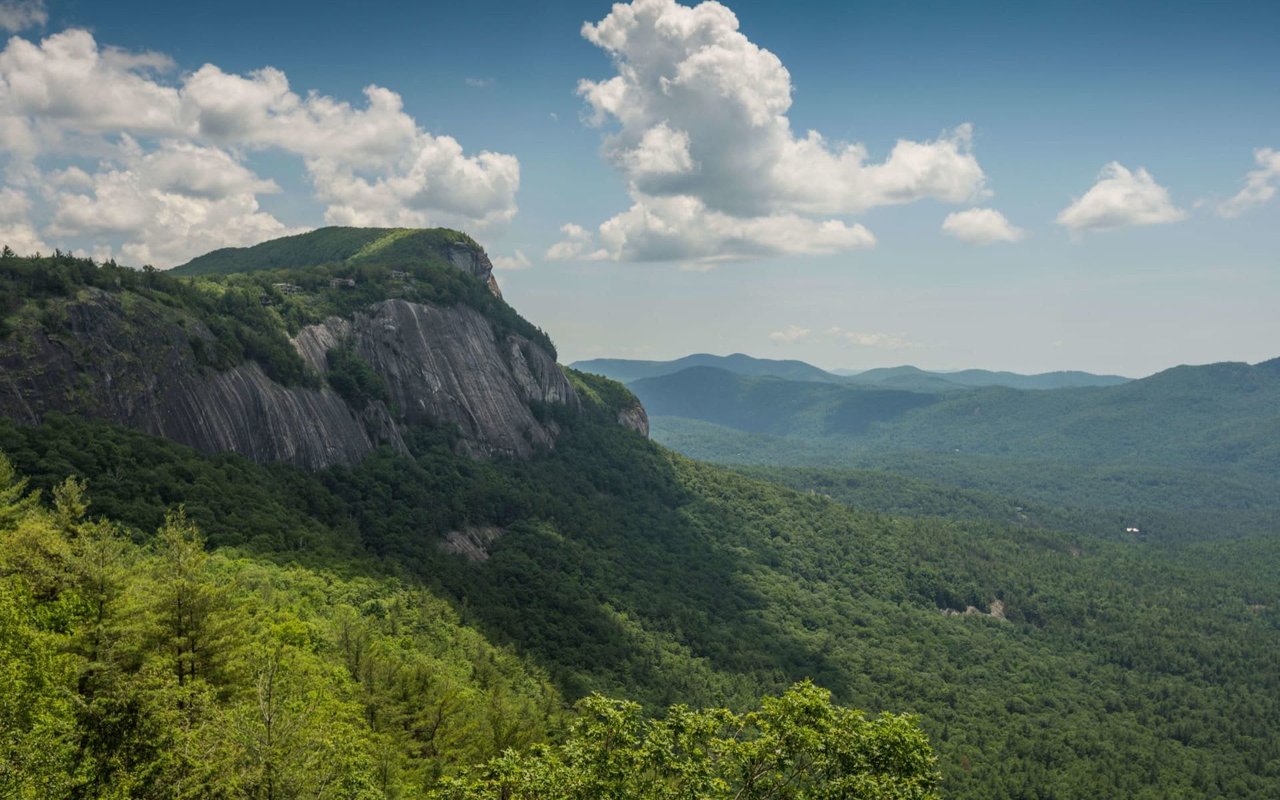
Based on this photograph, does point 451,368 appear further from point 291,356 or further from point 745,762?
point 745,762

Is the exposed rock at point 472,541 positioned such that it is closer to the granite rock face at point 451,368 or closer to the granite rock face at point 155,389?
the granite rock face at point 155,389

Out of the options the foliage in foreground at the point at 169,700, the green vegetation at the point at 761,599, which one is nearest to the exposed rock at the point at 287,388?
the green vegetation at the point at 761,599

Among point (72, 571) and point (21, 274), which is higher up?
point (21, 274)

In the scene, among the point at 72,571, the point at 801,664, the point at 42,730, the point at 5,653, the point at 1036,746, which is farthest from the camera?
the point at 801,664

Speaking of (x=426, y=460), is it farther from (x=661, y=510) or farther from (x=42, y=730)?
(x=42, y=730)

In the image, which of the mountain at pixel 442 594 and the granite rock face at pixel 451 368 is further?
the granite rock face at pixel 451 368

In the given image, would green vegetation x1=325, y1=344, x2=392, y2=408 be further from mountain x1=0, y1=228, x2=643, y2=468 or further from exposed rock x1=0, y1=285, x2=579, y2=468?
exposed rock x1=0, y1=285, x2=579, y2=468

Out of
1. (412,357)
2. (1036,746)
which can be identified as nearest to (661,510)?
(412,357)
